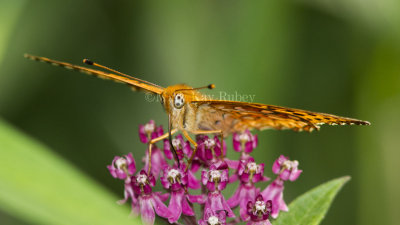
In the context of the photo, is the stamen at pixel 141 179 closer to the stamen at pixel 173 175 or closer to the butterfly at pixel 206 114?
the stamen at pixel 173 175

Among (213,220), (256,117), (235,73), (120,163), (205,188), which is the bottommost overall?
(213,220)

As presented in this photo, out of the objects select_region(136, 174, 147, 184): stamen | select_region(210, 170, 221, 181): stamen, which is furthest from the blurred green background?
select_region(136, 174, 147, 184): stamen

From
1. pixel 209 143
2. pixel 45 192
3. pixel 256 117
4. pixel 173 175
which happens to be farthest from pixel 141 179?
pixel 45 192

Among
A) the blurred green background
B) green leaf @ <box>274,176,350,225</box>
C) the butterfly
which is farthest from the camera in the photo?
the blurred green background

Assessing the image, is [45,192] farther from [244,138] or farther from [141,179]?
[244,138]

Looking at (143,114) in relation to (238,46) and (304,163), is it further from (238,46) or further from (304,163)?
(304,163)

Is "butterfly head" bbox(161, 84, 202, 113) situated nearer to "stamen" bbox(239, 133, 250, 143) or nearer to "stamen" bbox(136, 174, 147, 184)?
"stamen" bbox(239, 133, 250, 143)

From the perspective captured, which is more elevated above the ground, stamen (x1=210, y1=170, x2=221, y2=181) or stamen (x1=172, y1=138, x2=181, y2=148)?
stamen (x1=172, y1=138, x2=181, y2=148)
